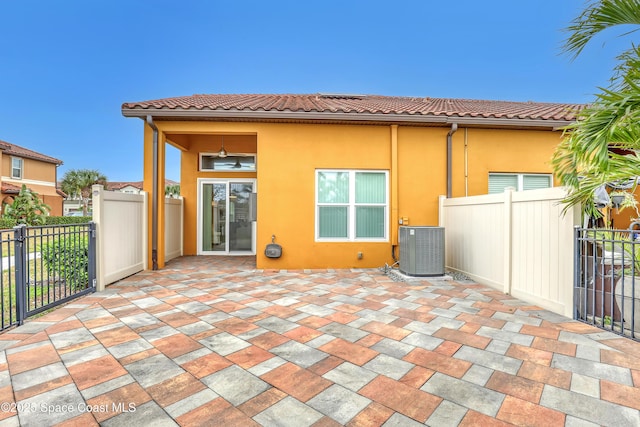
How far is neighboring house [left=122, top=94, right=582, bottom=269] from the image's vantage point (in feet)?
21.1

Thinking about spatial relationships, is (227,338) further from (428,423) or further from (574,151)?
(574,151)

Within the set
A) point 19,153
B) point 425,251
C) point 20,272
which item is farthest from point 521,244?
point 19,153

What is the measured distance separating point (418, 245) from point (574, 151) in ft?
9.54

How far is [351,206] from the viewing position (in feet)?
21.9

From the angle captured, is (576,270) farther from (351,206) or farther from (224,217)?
(224,217)

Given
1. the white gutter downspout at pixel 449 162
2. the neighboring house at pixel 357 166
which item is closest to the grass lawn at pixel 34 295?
the neighboring house at pixel 357 166

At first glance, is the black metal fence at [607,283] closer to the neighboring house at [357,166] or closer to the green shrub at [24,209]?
the neighboring house at [357,166]

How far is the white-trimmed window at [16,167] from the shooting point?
19734 mm

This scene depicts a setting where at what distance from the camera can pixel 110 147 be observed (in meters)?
43.8

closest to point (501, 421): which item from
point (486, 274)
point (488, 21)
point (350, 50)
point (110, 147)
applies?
point (486, 274)

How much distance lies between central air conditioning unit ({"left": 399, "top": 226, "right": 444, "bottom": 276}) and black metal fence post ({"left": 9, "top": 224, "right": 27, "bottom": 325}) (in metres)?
5.69

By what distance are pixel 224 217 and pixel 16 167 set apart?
21.6m

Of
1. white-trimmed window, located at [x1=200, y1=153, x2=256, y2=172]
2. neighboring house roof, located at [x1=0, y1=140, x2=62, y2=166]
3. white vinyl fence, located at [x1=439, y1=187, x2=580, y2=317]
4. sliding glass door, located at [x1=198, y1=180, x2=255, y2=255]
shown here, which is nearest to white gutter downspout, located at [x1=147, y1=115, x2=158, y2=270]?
sliding glass door, located at [x1=198, y1=180, x2=255, y2=255]

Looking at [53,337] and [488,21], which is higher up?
[488,21]
